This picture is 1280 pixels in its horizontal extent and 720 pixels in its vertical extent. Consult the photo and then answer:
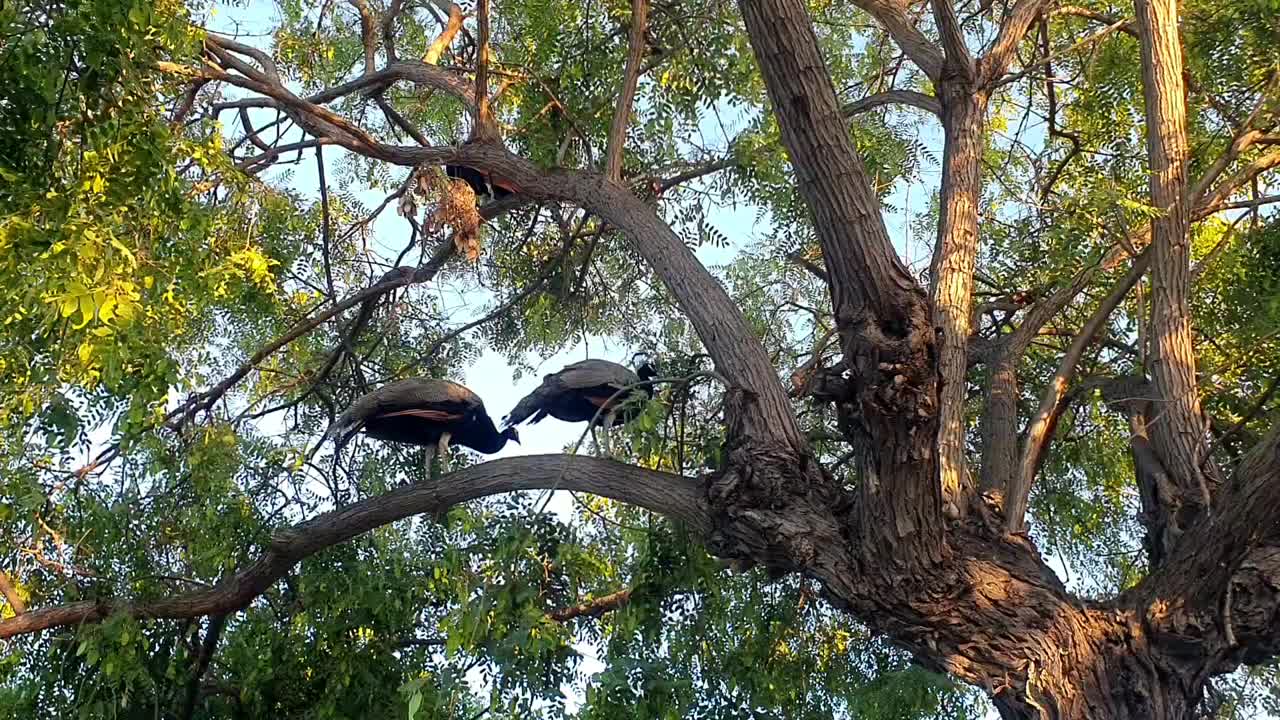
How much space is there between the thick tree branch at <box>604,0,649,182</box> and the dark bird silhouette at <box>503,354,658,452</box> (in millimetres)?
754

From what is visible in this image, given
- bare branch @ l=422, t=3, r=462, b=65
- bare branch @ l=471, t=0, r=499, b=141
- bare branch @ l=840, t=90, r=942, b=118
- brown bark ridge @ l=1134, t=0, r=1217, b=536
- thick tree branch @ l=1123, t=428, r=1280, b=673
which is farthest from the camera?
bare branch @ l=422, t=3, r=462, b=65

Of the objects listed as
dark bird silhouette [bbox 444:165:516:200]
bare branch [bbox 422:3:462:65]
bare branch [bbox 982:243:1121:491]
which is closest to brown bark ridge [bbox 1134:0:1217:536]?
bare branch [bbox 982:243:1121:491]

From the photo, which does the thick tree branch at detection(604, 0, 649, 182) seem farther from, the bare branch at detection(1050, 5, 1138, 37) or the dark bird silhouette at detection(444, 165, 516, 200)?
the bare branch at detection(1050, 5, 1138, 37)

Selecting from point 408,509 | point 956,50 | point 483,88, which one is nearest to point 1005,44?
point 956,50

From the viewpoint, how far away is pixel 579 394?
4273mm

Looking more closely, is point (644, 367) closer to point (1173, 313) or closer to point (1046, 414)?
point (1046, 414)

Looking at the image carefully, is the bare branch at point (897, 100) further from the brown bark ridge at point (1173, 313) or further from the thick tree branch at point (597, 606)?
the thick tree branch at point (597, 606)

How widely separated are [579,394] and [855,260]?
169cm

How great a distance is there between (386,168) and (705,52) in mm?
2553

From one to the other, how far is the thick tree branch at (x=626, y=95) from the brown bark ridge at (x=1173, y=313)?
1.89m

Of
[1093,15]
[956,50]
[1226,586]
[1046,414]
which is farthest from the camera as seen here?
[1093,15]

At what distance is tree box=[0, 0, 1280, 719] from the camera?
2.97 metres

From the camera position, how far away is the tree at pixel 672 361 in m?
2.97

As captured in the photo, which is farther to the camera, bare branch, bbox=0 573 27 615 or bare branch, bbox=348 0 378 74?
bare branch, bbox=348 0 378 74
